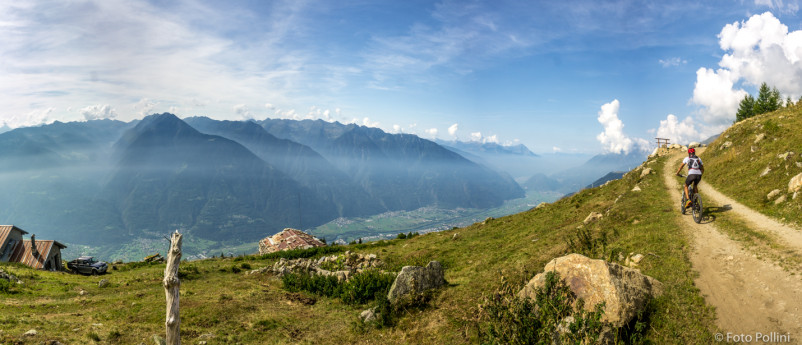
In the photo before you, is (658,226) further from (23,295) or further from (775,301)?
(23,295)

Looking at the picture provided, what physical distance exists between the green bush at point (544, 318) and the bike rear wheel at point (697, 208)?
470 inches

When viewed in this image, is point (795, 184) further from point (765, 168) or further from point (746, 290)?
point (746, 290)

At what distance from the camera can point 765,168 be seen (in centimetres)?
2233

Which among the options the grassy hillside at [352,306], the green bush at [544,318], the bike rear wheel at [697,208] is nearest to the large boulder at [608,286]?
the green bush at [544,318]

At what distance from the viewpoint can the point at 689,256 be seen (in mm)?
13312

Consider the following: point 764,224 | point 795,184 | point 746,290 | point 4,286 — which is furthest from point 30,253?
point 795,184

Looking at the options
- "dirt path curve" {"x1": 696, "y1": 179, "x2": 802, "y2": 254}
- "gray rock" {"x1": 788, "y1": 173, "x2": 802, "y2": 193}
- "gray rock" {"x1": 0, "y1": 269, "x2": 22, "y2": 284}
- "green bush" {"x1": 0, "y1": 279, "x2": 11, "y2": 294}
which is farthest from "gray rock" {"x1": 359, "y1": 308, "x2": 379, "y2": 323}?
"gray rock" {"x1": 0, "y1": 269, "x2": 22, "y2": 284}

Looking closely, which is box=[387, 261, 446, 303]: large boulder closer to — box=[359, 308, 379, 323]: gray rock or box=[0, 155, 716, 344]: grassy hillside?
box=[0, 155, 716, 344]: grassy hillside

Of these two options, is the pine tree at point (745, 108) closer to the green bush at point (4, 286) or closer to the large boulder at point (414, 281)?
the large boulder at point (414, 281)

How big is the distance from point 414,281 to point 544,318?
24.5ft

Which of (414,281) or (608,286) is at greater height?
(608,286)

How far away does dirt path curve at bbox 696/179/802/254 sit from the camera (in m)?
12.9

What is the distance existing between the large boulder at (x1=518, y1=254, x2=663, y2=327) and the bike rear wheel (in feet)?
30.0

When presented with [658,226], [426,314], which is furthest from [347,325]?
[658,226]
